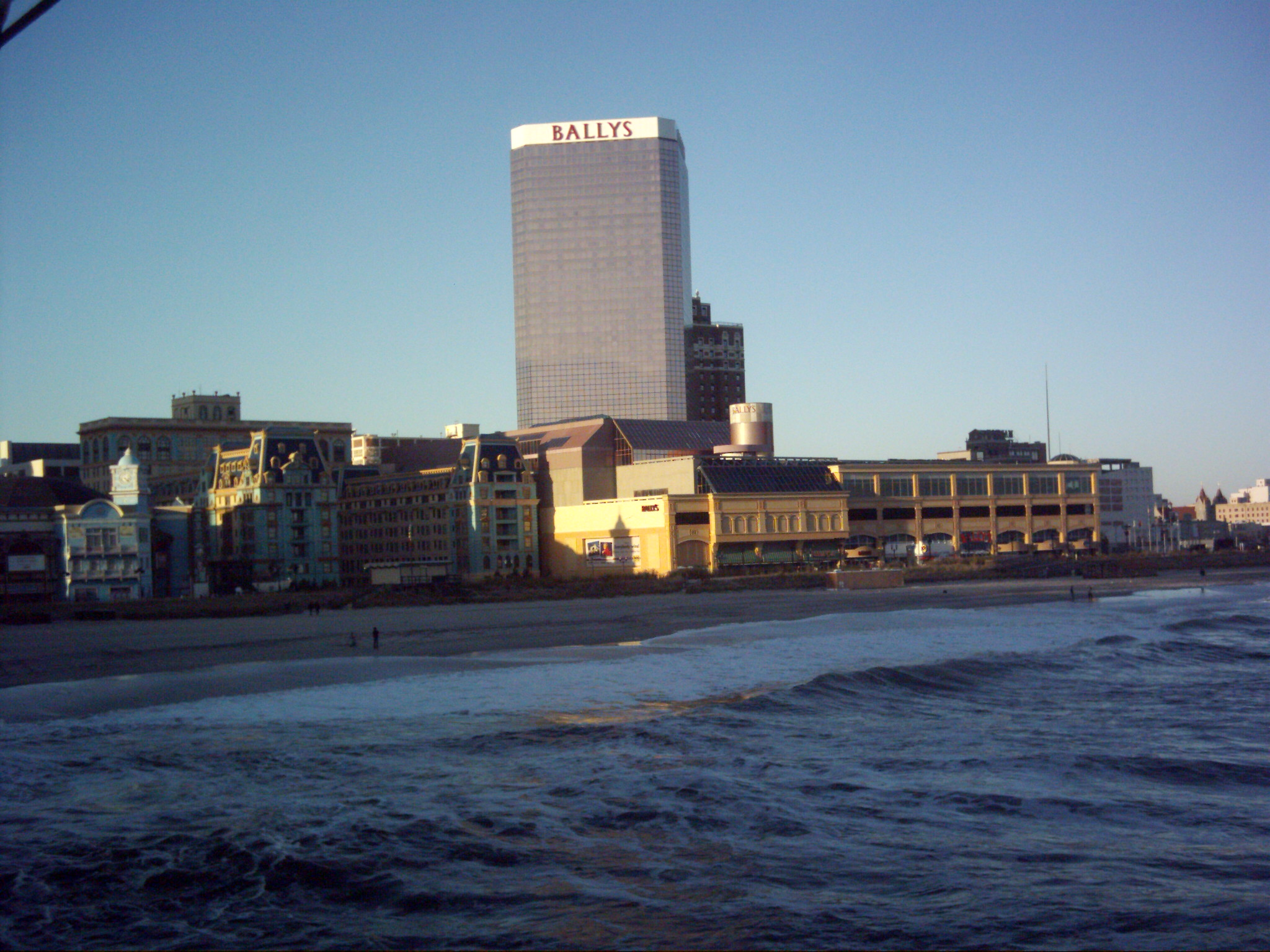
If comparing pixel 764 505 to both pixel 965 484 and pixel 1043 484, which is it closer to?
pixel 965 484

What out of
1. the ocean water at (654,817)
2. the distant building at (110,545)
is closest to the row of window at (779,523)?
the distant building at (110,545)

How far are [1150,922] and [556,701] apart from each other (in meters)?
27.3

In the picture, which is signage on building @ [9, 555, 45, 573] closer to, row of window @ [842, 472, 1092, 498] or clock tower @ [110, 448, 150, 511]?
clock tower @ [110, 448, 150, 511]

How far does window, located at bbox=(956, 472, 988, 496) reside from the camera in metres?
174

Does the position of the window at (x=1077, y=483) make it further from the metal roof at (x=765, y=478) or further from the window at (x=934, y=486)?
the metal roof at (x=765, y=478)

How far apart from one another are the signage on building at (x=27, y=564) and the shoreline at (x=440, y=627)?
73.1ft

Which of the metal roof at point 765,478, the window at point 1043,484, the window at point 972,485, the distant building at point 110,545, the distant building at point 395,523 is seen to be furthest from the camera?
the window at point 1043,484

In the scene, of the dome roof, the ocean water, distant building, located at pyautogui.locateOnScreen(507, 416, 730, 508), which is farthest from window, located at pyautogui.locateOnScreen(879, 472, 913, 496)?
the ocean water

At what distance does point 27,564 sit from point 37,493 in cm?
1334

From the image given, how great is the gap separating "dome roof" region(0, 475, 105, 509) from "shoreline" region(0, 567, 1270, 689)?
32.4 m

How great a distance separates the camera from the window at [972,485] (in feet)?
570

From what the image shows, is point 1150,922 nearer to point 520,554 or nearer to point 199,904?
point 199,904

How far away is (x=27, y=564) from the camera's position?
11619 cm

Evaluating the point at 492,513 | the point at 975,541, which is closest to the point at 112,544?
the point at 492,513
